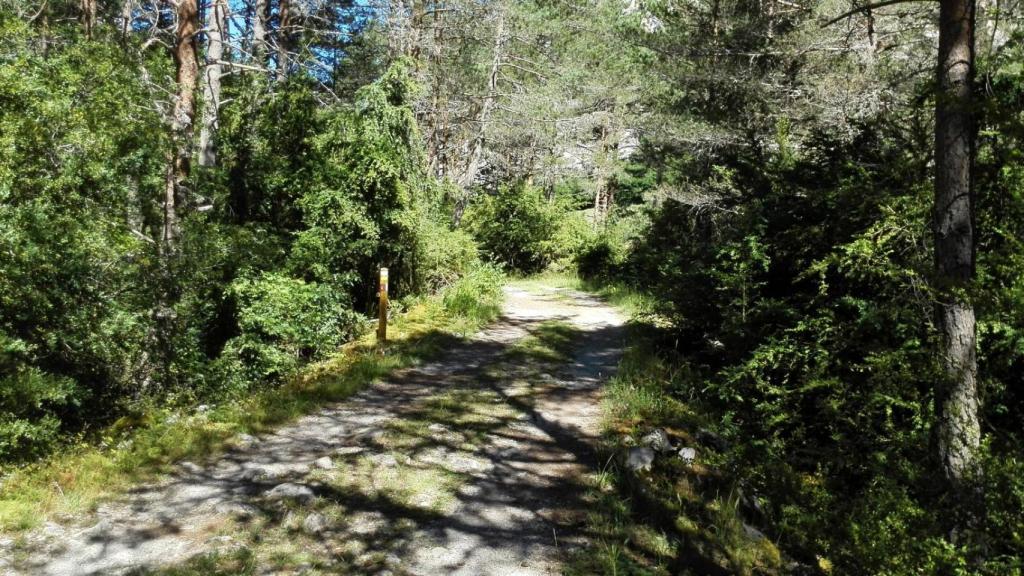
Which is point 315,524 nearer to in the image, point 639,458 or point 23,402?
point 639,458

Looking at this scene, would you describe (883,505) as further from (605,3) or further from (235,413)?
(605,3)

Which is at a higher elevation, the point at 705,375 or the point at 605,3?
the point at 605,3

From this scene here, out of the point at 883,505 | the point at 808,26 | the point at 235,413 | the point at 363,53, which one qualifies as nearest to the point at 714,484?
the point at 883,505

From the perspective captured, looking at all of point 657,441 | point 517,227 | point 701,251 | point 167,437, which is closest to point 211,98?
point 167,437

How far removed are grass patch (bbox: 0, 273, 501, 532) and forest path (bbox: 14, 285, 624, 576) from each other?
0.24m

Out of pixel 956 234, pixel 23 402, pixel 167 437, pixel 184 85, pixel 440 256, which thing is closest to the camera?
pixel 956 234

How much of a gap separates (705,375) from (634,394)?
6.57 ft

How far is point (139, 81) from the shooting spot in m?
8.20

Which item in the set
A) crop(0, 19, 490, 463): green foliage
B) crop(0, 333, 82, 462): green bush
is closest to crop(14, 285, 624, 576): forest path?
crop(0, 333, 82, 462): green bush

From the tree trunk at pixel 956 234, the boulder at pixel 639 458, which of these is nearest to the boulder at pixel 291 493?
the boulder at pixel 639 458

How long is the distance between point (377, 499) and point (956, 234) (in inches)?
174

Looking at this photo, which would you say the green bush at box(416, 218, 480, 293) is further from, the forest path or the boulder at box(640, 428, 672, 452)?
the boulder at box(640, 428, 672, 452)

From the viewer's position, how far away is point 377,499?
4.80 metres

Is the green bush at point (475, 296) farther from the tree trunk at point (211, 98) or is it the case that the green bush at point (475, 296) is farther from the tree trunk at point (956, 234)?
the tree trunk at point (956, 234)
